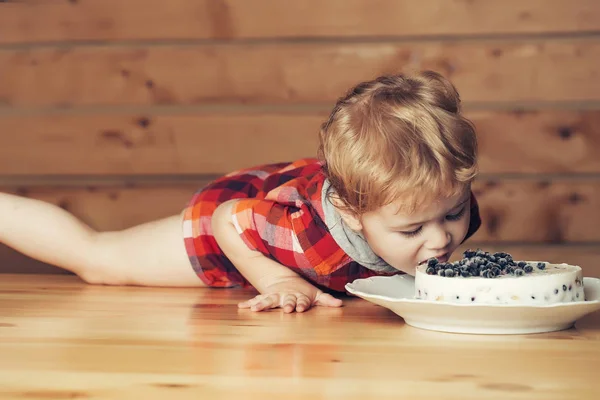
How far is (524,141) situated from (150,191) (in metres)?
1.00

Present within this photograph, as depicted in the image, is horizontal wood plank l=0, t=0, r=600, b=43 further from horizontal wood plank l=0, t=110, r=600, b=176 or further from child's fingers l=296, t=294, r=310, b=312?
child's fingers l=296, t=294, r=310, b=312

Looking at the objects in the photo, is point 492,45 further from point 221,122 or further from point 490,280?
point 490,280

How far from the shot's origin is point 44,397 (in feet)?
3.54

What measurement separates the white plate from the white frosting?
0.05 ft

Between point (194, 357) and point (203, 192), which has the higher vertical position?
point (203, 192)

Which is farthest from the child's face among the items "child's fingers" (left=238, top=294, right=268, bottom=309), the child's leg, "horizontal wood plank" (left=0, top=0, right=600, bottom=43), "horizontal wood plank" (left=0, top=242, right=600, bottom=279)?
"horizontal wood plank" (left=0, top=0, right=600, bottom=43)

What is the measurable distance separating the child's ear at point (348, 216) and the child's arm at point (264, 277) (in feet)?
0.50

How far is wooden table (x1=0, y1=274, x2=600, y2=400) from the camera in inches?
43.7

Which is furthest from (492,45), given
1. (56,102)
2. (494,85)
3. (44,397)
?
(44,397)

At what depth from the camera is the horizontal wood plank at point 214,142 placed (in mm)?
2459

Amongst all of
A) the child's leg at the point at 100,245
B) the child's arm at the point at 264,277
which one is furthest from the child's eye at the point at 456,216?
the child's leg at the point at 100,245

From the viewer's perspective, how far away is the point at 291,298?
1.64 meters

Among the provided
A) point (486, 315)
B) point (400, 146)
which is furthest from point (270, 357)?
point (400, 146)

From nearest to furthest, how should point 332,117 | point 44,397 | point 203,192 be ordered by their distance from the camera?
point 44,397, point 332,117, point 203,192
